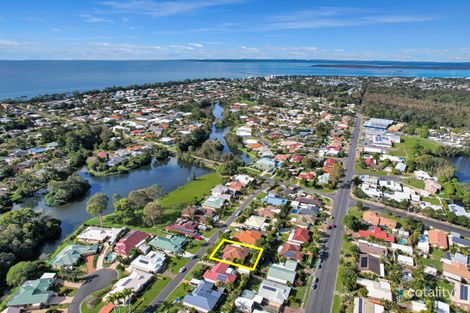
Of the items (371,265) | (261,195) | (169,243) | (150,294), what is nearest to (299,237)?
(371,265)

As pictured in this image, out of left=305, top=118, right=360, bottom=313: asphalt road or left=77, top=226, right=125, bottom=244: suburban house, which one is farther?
left=77, top=226, right=125, bottom=244: suburban house

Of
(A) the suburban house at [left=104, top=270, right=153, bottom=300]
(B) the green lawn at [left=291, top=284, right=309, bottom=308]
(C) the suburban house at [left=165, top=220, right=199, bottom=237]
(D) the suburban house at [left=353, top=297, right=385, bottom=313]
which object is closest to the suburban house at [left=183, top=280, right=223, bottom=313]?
(A) the suburban house at [left=104, top=270, right=153, bottom=300]

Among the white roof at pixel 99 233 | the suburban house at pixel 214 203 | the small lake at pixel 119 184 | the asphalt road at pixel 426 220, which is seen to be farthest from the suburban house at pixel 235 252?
the asphalt road at pixel 426 220

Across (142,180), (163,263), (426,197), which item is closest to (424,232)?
(426,197)

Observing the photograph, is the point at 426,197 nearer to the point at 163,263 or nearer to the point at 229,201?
the point at 229,201

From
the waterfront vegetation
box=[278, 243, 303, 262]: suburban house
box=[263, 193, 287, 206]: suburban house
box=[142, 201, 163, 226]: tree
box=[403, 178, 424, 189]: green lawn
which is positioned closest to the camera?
the waterfront vegetation

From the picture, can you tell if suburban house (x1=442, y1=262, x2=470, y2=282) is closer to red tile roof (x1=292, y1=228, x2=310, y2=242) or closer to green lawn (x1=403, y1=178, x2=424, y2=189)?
red tile roof (x1=292, y1=228, x2=310, y2=242)
